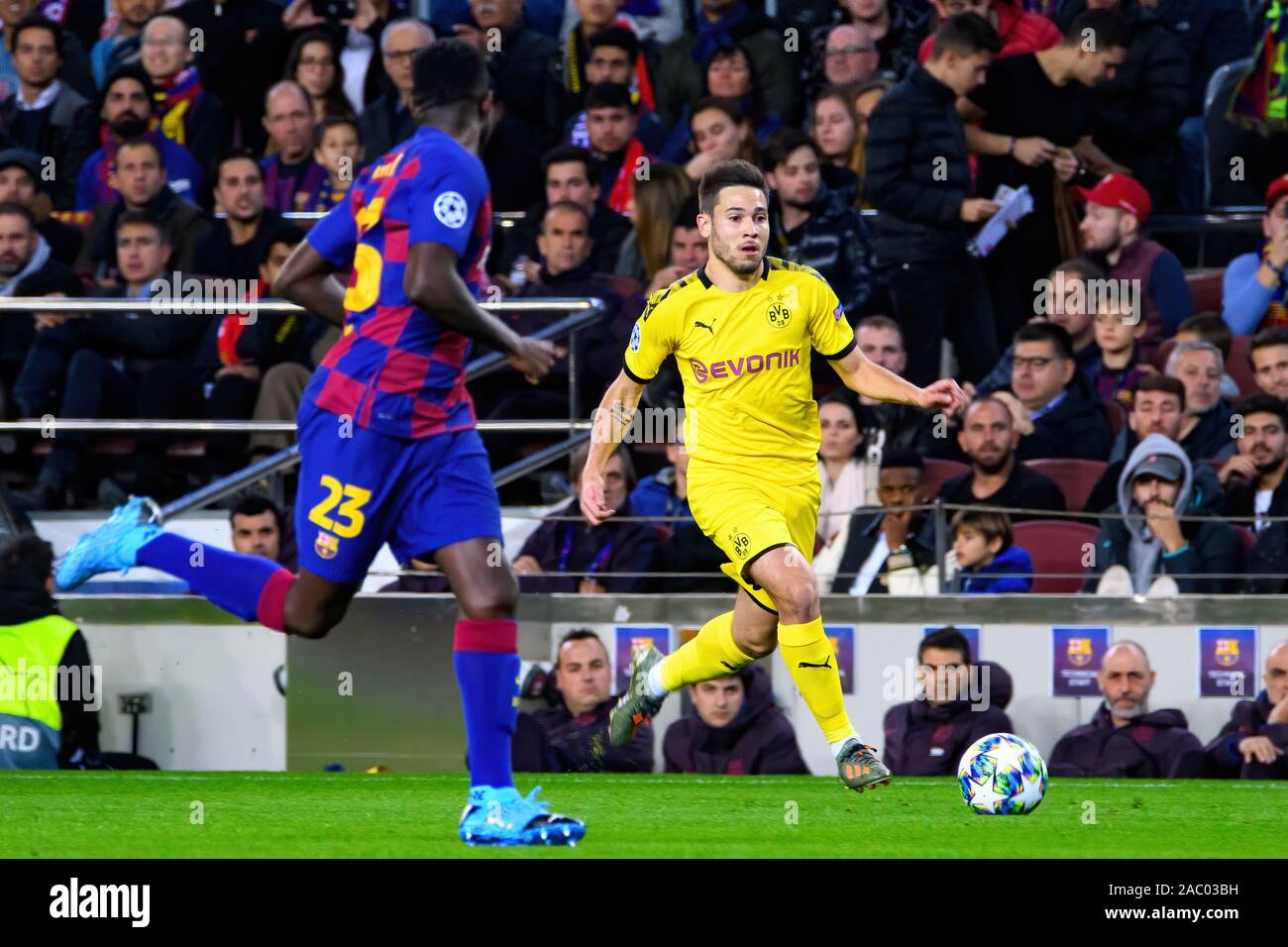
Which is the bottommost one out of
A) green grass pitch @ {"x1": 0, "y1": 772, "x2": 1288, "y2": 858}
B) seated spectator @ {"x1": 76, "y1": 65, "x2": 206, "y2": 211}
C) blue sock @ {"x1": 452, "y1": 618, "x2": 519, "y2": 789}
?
green grass pitch @ {"x1": 0, "y1": 772, "x2": 1288, "y2": 858}

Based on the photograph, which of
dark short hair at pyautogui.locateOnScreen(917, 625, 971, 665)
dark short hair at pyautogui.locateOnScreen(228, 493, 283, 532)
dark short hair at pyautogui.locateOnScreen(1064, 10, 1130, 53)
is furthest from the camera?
dark short hair at pyautogui.locateOnScreen(1064, 10, 1130, 53)

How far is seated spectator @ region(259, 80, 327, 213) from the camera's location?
1447 centimetres

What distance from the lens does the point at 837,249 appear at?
13000mm

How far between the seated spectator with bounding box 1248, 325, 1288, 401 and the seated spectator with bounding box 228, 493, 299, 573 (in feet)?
17.2

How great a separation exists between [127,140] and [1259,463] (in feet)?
25.1

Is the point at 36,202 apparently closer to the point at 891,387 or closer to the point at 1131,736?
the point at 1131,736

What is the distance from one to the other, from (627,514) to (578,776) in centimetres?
232

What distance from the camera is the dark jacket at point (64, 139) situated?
50.7ft

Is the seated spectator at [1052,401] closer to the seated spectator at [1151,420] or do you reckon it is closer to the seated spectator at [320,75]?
the seated spectator at [1151,420]

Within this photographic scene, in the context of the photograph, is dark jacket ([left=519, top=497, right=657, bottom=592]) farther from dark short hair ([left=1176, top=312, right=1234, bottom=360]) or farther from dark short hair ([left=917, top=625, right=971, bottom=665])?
dark short hair ([left=1176, top=312, right=1234, bottom=360])

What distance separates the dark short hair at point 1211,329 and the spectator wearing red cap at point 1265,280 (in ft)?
1.21

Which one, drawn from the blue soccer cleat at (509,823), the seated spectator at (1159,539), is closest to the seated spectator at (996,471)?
the seated spectator at (1159,539)

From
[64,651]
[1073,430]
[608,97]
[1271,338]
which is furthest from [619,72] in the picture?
[64,651]

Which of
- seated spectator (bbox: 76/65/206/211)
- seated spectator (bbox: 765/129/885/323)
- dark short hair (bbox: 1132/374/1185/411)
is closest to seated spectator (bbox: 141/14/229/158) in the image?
seated spectator (bbox: 76/65/206/211)
